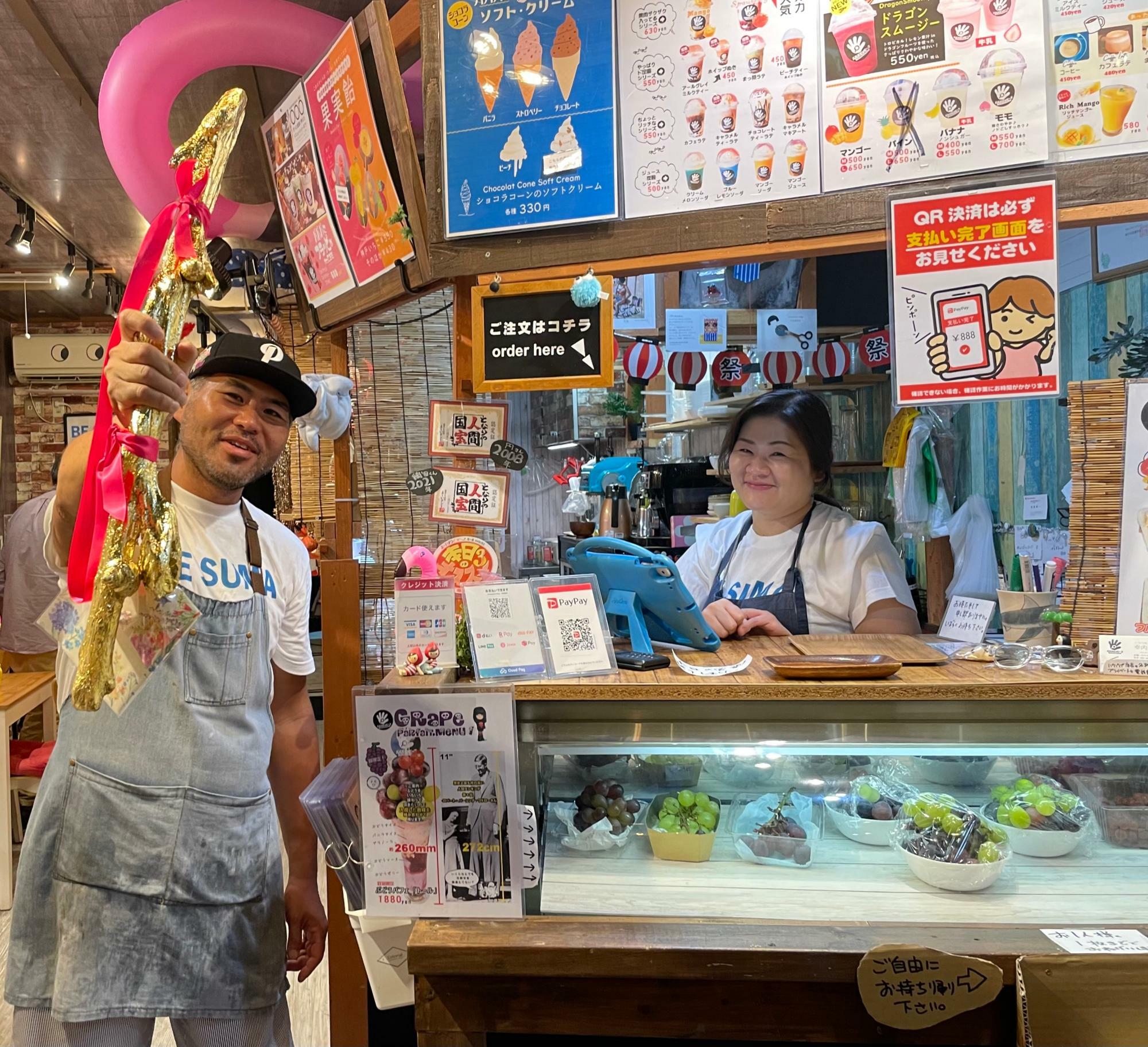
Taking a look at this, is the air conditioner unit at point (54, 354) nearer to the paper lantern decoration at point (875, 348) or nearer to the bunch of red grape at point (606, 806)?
the paper lantern decoration at point (875, 348)

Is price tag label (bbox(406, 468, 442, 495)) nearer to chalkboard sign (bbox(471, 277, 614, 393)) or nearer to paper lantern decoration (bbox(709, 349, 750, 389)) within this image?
chalkboard sign (bbox(471, 277, 614, 393))

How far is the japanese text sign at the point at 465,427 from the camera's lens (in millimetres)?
2119

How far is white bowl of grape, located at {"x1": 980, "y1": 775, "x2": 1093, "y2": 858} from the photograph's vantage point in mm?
1590

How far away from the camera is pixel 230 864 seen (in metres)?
1.72

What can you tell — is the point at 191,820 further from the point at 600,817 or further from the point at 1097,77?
the point at 1097,77

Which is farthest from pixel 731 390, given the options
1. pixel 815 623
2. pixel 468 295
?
pixel 468 295

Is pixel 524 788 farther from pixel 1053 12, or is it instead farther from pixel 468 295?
pixel 1053 12

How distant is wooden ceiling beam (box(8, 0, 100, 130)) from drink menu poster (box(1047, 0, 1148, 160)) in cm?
359

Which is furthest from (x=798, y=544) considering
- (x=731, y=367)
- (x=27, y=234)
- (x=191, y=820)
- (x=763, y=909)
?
(x=27, y=234)

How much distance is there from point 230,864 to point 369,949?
366mm

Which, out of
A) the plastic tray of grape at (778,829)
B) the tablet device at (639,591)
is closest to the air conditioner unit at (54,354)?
the tablet device at (639,591)

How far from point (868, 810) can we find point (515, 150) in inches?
66.5

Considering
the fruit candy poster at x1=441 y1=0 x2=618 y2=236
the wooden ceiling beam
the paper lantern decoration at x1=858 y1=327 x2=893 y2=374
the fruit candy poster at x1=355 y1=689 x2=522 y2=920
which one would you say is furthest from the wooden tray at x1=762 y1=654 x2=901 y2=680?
the wooden ceiling beam

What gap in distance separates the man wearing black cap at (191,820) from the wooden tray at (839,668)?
1.16 metres
